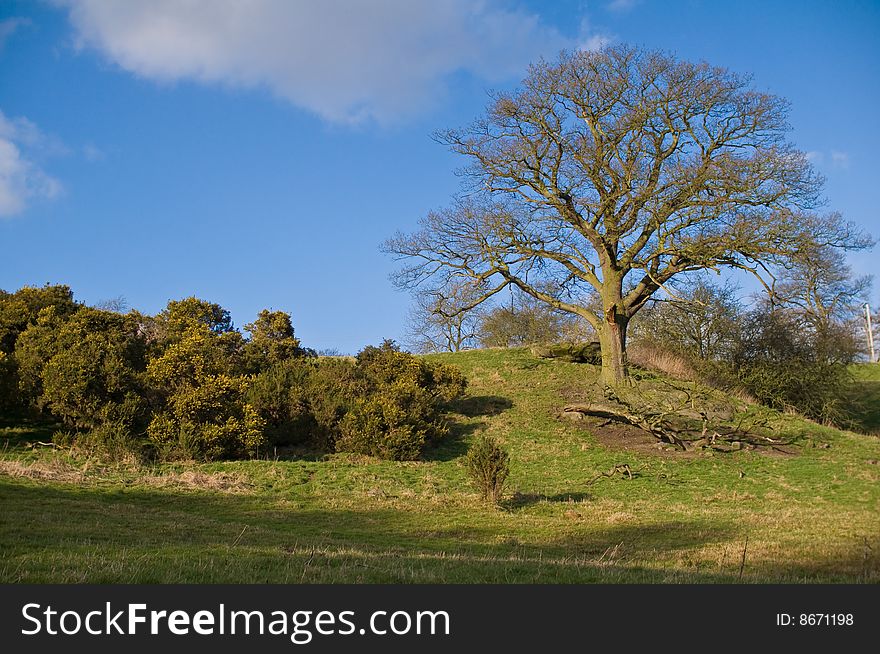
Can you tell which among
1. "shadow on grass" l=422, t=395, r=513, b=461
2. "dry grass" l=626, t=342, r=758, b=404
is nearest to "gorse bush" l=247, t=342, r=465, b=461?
"shadow on grass" l=422, t=395, r=513, b=461

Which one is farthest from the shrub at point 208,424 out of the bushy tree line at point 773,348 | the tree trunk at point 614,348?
the bushy tree line at point 773,348

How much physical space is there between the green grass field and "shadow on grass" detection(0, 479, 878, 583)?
0.04 metres

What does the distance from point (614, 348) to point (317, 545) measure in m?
17.7

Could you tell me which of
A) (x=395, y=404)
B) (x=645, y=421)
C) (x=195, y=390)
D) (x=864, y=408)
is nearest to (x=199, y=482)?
(x=195, y=390)

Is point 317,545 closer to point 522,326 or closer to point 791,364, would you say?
point 791,364

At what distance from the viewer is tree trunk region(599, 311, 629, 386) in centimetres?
2516

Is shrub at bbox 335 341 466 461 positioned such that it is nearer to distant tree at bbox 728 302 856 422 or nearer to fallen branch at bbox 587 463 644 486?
fallen branch at bbox 587 463 644 486

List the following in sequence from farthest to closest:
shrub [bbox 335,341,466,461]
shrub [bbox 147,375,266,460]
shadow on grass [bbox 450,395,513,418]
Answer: shadow on grass [bbox 450,395,513,418] < shrub [bbox 335,341,466,461] < shrub [bbox 147,375,266,460]

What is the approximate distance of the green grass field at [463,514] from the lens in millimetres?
7199

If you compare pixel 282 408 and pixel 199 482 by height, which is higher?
pixel 282 408

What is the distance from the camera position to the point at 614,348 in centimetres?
2528

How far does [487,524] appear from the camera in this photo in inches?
518

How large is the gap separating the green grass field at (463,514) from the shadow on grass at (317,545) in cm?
4

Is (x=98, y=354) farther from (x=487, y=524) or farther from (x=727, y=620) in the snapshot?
(x=727, y=620)
